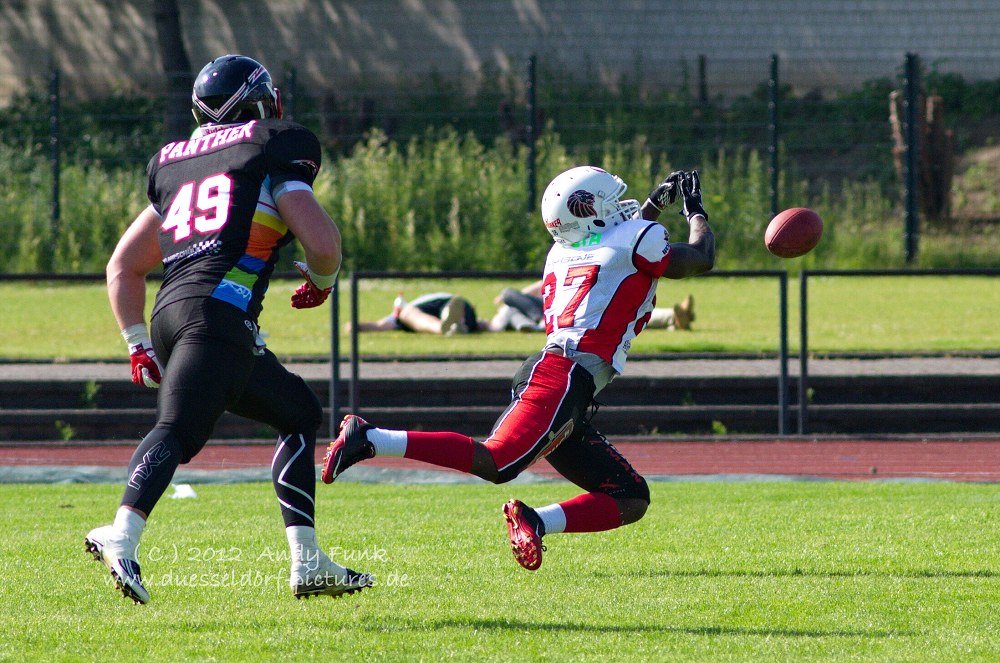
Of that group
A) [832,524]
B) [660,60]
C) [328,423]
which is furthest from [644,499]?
[660,60]

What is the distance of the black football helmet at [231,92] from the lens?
4.86 m

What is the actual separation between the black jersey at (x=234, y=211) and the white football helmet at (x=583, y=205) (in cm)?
110

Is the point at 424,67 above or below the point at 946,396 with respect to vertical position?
above

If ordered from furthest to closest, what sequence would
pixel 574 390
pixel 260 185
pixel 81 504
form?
1. pixel 81 504
2. pixel 574 390
3. pixel 260 185

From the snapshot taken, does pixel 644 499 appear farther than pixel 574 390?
Yes

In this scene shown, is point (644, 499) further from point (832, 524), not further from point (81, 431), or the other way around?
point (81, 431)

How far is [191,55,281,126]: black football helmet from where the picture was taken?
4863mm

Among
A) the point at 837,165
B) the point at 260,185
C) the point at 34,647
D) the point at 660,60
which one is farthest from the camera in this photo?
the point at 660,60

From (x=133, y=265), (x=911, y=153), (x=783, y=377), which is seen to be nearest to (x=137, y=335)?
(x=133, y=265)

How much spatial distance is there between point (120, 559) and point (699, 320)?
39.9 ft

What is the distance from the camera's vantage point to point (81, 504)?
785 cm

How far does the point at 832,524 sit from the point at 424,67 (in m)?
20.5

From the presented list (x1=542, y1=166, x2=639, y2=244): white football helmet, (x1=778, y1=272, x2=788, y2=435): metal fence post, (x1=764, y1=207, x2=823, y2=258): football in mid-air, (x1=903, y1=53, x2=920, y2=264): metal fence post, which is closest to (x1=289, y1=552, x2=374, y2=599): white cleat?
(x1=542, y1=166, x2=639, y2=244): white football helmet

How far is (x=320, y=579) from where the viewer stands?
4.69m
